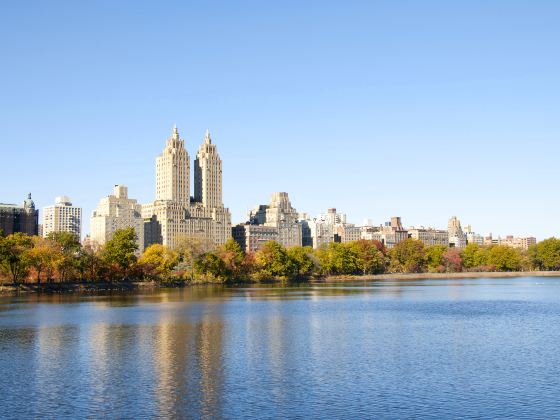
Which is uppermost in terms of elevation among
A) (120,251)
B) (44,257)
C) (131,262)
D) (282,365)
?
(120,251)

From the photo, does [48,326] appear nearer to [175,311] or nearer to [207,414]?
[175,311]

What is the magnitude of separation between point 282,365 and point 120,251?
105821 millimetres

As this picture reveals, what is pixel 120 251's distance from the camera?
5659 inches

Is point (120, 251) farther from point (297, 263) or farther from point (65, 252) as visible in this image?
point (297, 263)

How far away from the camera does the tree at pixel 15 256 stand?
120250mm

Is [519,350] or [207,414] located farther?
[519,350]

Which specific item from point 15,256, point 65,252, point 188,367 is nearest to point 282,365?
point 188,367

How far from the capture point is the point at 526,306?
85.6 metres

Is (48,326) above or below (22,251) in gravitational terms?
below

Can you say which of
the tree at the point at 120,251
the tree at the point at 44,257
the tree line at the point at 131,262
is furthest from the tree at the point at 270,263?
the tree at the point at 44,257

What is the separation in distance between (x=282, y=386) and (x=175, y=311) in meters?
45.6

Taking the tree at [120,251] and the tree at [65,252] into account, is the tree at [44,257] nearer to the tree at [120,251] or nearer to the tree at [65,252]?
the tree at [65,252]

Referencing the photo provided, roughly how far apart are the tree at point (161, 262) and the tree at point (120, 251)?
10.0 meters

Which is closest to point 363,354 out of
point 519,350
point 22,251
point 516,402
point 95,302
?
point 519,350
